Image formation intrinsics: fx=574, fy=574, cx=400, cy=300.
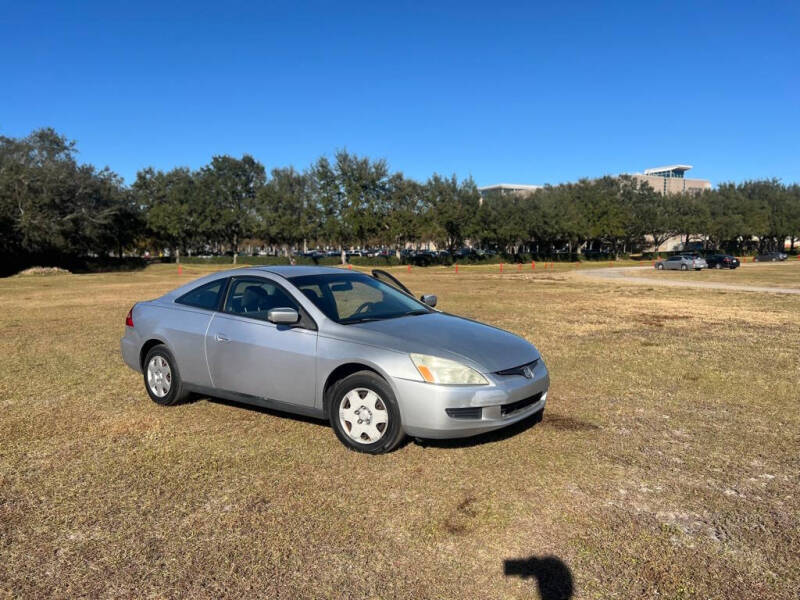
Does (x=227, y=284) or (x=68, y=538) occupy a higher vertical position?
(x=227, y=284)

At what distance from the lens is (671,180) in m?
151

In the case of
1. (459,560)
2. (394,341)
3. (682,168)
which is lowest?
(459,560)

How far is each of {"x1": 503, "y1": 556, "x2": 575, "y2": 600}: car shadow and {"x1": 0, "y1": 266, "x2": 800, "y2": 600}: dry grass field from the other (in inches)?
0.4

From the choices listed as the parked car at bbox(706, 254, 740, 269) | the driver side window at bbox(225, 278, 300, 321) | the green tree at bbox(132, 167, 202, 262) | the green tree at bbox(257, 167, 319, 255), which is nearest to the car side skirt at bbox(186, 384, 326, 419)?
the driver side window at bbox(225, 278, 300, 321)

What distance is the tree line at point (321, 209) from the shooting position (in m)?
47.9

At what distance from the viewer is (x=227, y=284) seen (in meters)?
5.73

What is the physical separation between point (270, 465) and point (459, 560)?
1.86 metres

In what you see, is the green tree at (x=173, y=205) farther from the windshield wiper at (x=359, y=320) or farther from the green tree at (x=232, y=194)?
the windshield wiper at (x=359, y=320)

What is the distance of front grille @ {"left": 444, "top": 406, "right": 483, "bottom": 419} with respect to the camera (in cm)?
431

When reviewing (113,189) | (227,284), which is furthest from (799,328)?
(113,189)

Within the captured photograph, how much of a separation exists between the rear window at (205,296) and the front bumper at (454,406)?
7.65ft

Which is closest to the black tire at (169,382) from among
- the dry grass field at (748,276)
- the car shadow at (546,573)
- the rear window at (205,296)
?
the rear window at (205,296)

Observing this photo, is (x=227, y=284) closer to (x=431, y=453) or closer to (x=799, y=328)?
(x=431, y=453)

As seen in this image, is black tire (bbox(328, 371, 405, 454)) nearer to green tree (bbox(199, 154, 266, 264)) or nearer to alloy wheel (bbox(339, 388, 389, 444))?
alloy wheel (bbox(339, 388, 389, 444))
